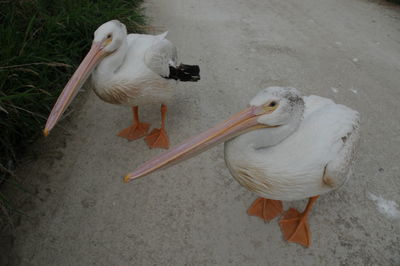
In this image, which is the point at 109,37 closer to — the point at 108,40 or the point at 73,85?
the point at 108,40

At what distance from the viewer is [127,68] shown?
2.40 meters

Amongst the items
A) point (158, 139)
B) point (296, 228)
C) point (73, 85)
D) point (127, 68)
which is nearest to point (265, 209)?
point (296, 228)

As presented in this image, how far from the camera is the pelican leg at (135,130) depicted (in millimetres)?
2889

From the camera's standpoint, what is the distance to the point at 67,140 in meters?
2.78

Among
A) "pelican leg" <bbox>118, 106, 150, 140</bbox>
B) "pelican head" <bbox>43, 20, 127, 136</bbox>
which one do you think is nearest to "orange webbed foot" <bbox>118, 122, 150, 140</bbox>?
"pelican leg" <bbox>118, 106, 150, 140</bbox>

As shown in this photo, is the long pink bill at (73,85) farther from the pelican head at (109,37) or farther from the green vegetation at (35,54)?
Answer: the green vegetation at (35,54)

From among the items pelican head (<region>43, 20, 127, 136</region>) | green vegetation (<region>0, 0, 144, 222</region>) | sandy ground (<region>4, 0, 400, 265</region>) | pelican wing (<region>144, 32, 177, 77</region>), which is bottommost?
sandy ground (<region>4, 0, 400, 265</region>)

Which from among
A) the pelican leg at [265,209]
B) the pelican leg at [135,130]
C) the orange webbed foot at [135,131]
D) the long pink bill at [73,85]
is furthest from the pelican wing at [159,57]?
the pelican leg at [265,209]

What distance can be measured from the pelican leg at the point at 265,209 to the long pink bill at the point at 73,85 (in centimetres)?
158

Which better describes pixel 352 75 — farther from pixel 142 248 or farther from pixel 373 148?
pixel 142 248

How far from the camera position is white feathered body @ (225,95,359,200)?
173cm

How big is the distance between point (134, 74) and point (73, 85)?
0.52 m

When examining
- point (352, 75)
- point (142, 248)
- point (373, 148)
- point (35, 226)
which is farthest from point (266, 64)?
point (35, 226)

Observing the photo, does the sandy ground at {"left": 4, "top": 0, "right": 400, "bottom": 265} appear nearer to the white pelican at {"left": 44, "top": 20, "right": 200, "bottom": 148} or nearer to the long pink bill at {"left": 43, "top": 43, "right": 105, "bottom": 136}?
the white pelican at {"left": 44, "top": 20, "right": 200, "bottom": 148}
